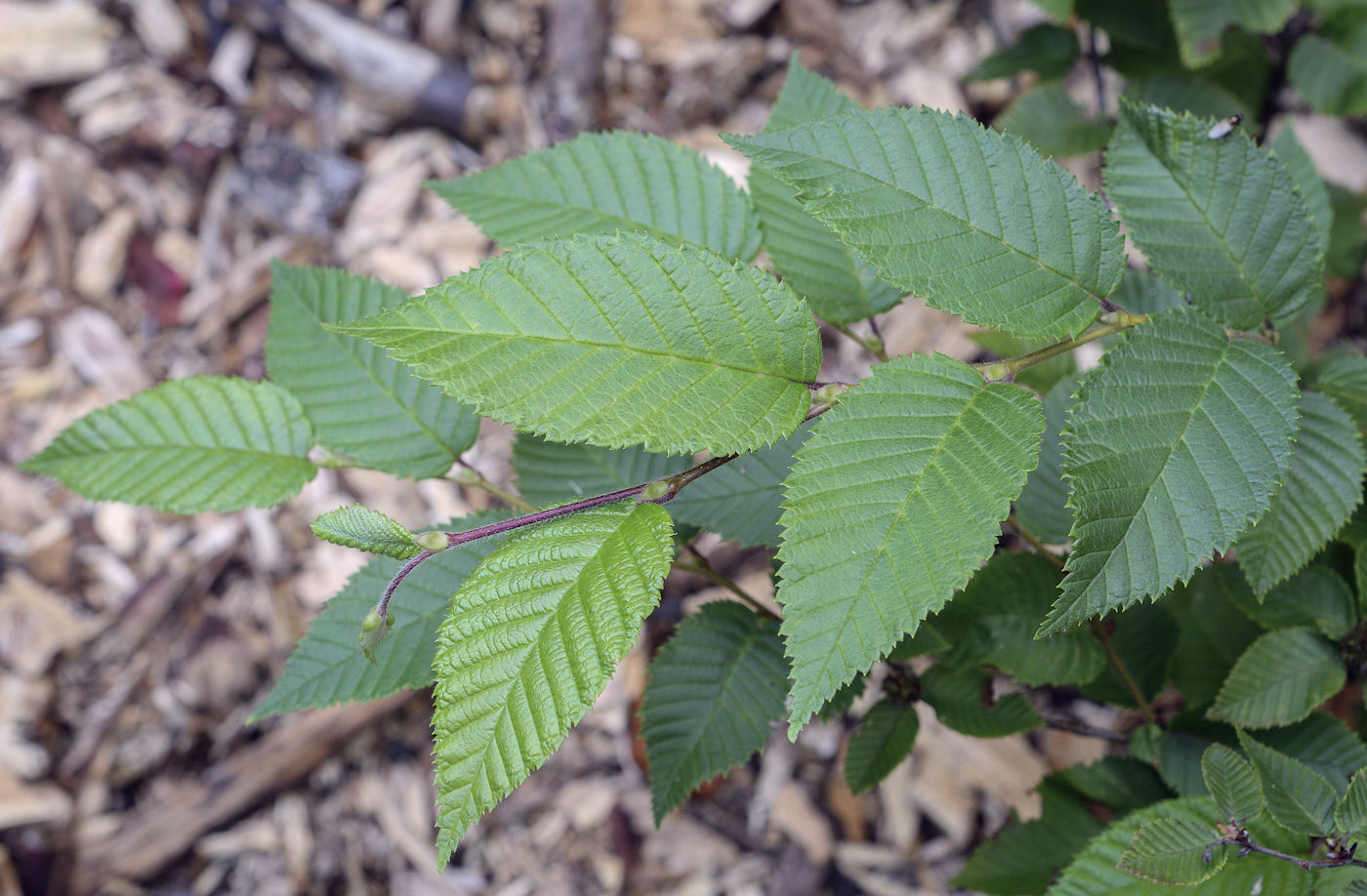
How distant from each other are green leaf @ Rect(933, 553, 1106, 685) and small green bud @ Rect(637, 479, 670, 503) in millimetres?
510

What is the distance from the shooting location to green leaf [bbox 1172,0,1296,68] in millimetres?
1557

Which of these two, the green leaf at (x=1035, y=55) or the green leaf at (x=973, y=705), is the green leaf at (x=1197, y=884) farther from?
the green leaf at (x=1035, y=55)

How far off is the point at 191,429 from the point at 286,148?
2.20 metres

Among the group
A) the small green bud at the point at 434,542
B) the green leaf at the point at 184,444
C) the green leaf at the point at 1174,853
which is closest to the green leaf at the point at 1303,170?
the green leaf at the point at 1174,853

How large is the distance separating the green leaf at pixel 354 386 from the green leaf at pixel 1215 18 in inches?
56.2

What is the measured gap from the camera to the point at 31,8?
119 inches

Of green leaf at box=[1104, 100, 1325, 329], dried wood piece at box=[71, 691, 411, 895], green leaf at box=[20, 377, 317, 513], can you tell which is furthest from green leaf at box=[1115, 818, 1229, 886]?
dried wood piece at box=[71, 691, 411, 895]

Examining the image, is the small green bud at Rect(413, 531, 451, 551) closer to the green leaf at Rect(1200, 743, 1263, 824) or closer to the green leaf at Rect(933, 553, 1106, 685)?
the green leaf at Rect(933, 553, 1106, 685)

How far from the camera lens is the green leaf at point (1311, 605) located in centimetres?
115

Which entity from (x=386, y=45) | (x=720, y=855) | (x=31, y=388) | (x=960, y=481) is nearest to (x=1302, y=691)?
(x=960, y=481)

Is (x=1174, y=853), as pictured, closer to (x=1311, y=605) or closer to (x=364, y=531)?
(x=1311, y=605)

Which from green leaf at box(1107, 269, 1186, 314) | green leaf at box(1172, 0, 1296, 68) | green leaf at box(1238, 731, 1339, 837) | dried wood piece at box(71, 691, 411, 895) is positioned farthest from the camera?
dried wood piece at box(71, 691, 411, 895)

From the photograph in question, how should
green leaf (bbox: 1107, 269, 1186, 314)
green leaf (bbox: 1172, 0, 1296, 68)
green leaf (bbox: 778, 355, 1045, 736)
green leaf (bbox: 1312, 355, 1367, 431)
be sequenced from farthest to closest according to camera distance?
1. green leaf (bbox: 1172, 0, 1296, 68)
2. green leaf (bbox: 1107, 269, 1186, 314)
3. green leaf (bbox: 1312, 355, 1367, 431)
4. green leaf (bbox: 778, 355, 1045, 736)

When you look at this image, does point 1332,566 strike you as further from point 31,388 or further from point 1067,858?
point 31,388
